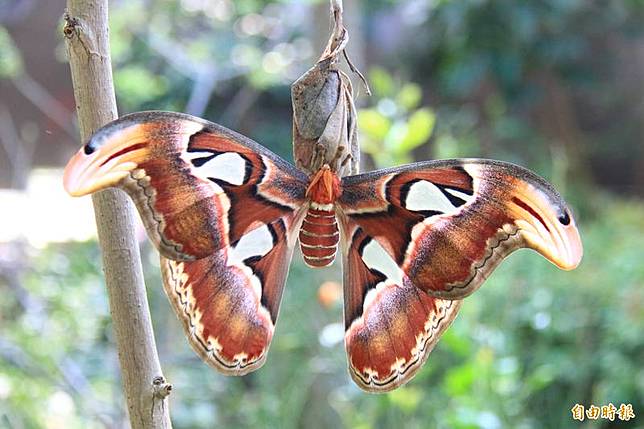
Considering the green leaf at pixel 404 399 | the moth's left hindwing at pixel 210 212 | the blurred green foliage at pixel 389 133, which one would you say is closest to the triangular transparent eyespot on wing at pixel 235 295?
the moth's left hindwing at pixel 210 212

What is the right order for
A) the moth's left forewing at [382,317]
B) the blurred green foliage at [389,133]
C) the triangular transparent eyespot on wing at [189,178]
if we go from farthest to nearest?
1. the blurred green foliage at [389,133]
2. the moth's left forewing at [382,317]
3. the triangular transparent eyespot on wing at [189,178]

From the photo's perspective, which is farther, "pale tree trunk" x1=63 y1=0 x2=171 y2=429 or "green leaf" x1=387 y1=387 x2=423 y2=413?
"green leaf" x1=387 y1=387 x2=423 y2=413

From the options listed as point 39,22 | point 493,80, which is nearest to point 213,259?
point 39,22

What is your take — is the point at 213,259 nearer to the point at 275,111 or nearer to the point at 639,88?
the point at 275,111

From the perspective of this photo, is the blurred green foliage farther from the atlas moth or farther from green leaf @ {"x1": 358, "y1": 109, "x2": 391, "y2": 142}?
the atlas moth

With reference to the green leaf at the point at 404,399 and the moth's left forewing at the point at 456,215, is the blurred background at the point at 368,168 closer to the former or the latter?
the green leaf at the point at 404,399

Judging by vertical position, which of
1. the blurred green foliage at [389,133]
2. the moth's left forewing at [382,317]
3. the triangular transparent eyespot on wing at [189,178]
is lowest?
the moth's left forewing at [382,317]

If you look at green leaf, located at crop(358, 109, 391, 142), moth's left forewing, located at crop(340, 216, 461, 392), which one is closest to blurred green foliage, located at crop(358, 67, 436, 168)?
green leaf, located at crop(358, 109, 391, 142)
